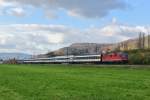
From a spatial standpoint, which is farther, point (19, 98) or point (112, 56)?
point (112, 56)

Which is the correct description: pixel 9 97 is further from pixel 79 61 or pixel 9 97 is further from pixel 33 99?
pixel 79 61

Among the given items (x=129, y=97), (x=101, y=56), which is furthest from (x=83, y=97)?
(x=101, y=56)

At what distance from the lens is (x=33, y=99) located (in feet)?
45.5

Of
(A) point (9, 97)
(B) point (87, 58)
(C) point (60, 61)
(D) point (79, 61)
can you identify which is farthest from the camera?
(C) point (60, 61)

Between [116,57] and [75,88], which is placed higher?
[116,57]

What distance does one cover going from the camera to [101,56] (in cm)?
9600

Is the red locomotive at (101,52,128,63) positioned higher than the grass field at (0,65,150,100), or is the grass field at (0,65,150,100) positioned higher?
the red locomotive at (101,52,128,63)

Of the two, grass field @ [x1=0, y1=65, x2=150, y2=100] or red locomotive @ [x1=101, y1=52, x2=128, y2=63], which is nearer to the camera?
grass field @ [x1=0, y1=65, x2=150, y2=100]

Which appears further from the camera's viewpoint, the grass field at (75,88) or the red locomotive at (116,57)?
the red locomotive at (116,57)

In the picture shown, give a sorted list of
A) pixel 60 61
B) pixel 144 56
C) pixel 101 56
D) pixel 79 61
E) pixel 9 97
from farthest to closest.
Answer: pixel 60 61 < pixel 79 61 < pixel 101 56 < pixel 144 56 < pixel 9 97

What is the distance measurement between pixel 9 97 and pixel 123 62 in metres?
73.9

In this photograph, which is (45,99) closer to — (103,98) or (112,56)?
(103,98)

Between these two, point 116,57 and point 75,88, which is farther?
point 116,57

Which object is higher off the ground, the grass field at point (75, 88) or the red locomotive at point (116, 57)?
the red locomotive at point (116, 57)
